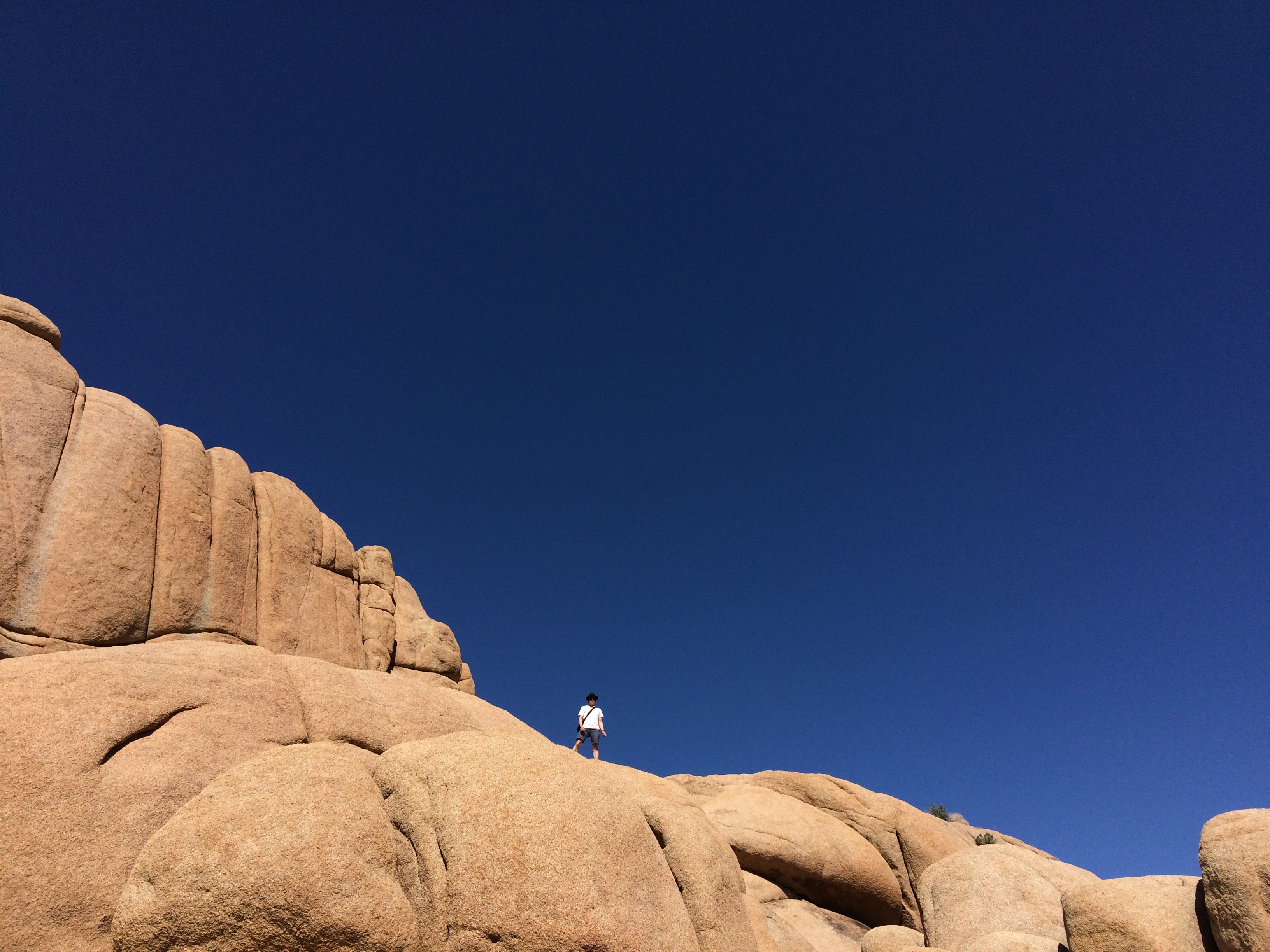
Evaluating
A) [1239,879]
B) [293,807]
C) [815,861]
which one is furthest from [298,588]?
[1239,879]

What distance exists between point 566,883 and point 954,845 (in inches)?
828

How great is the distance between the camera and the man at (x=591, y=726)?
25.3m

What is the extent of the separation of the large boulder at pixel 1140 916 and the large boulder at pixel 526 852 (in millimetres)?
7205

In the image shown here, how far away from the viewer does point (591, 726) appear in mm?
25422

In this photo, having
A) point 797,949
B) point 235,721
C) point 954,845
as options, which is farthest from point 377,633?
point 954,845

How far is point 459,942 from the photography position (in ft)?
27.4

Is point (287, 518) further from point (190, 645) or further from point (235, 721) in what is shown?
point (235, 721)

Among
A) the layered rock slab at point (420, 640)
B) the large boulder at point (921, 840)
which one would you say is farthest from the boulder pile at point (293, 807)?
the layered rock slab at point (420, 640)

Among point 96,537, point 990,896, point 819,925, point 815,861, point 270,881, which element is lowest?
point 819,925

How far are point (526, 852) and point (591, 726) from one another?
17.1 meters

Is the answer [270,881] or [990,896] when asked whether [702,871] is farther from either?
[990,896]

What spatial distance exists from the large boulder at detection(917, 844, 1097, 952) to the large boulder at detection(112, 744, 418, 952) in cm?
1409

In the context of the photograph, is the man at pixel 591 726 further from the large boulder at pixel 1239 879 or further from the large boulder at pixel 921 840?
the large boulder at pixel 1239 879

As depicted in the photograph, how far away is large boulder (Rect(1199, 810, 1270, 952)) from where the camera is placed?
11.0 metres
